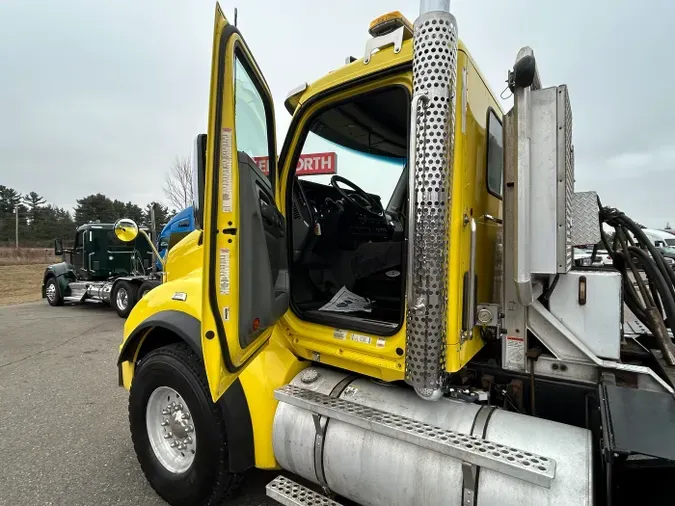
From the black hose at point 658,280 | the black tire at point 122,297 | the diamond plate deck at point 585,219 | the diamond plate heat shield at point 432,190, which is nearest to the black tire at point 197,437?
the diamond plate heat shield at point 432,190

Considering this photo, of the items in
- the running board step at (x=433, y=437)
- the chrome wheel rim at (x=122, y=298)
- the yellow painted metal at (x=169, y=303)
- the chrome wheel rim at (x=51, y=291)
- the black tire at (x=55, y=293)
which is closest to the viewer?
the running board step at (x=433, y=437)

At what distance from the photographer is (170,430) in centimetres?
255

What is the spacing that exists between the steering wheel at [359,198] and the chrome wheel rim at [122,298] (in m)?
9.39

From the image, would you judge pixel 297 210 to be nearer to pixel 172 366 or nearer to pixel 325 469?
pixel 172 366

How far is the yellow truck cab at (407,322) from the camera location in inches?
65.0

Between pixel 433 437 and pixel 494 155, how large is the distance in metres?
1.54

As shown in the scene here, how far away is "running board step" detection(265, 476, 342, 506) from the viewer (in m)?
1.99

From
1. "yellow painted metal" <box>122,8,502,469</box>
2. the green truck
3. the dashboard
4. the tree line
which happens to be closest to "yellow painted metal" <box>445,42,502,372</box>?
"yellow painted metal" <box>122,8,502,469</box>

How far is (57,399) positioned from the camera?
438 cm

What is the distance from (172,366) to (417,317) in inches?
60.5

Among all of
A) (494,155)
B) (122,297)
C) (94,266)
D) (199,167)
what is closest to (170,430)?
(199,167)

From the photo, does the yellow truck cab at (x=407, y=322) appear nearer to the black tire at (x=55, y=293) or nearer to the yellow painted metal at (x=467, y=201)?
the yellow painted metal at (x=467, y=201)

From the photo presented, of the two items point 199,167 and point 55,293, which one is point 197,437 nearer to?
point 199,167

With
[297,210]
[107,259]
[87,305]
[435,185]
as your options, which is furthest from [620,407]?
[87,305]
